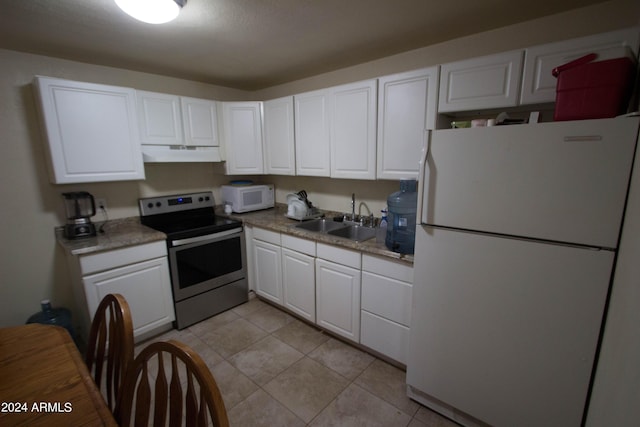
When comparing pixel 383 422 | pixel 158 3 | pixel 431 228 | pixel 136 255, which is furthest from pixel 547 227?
pixel 136 255

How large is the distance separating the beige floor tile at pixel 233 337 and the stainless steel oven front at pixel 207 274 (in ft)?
0.83

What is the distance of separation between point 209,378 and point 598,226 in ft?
4.83

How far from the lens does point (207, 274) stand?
2572 mm

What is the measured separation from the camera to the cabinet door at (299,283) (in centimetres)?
236

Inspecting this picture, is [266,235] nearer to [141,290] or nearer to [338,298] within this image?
[338,298]

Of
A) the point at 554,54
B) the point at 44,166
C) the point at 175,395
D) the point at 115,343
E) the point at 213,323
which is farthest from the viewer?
the point at 213,323

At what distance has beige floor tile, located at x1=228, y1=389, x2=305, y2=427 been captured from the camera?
5.24ft

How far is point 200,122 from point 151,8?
60.1 inches

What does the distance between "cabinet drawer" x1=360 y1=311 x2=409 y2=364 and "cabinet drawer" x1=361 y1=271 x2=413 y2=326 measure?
0.05 meters

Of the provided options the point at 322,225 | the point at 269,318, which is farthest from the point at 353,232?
the point at 269,318

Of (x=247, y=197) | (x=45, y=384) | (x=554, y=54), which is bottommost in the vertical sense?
(x=45, y=384)

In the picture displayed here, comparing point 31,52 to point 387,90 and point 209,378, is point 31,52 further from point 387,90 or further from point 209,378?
point 209,378

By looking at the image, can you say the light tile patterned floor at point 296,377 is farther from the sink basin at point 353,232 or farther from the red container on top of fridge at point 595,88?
the red container on top of fridge at point 595,88

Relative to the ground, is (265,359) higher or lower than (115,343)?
lower
